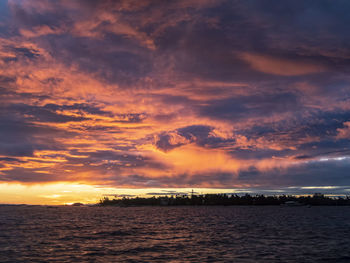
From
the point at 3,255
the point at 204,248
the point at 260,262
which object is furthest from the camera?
the point at 204,248

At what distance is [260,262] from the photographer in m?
39.8

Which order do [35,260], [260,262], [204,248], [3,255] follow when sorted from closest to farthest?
[260,262] → [35,260] → [3,255] → [204,248]

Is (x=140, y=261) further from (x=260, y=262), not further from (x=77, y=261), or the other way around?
(x=260, y=262)

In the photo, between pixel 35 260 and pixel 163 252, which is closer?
pixel 35 260

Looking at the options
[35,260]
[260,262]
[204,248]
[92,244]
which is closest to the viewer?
[260,262]

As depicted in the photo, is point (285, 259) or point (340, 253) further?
point (340, 253)

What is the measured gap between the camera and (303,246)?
2148 inches

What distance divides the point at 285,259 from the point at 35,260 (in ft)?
108

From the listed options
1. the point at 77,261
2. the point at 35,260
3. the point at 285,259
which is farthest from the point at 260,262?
the point at 35,260

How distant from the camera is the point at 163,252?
1911 inches

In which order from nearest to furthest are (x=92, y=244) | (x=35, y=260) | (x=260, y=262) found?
(x=260, y=262) < (x=35, y=260) < (x=92, y=244)

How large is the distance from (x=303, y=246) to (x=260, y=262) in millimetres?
18803

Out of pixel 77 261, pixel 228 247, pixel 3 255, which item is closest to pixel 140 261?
pixel 77 261

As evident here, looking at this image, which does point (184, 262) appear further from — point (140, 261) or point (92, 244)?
point (92, 244)
